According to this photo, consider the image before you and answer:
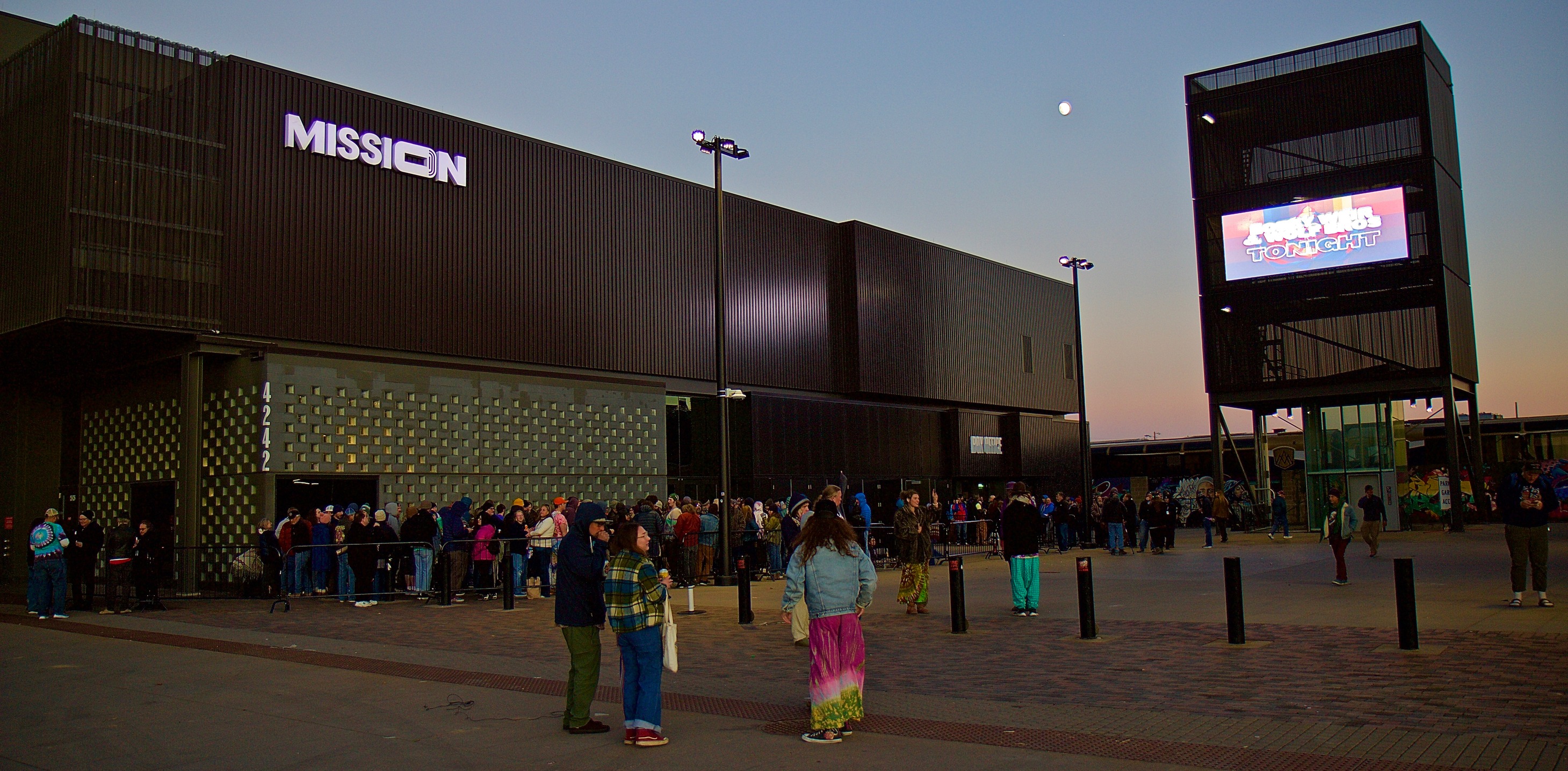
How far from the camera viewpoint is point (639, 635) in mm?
7613

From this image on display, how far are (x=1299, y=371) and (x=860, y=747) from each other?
36.3m

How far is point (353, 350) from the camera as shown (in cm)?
2522

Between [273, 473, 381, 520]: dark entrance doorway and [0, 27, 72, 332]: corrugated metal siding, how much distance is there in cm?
524

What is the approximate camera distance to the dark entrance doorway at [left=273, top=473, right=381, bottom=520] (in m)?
22.9

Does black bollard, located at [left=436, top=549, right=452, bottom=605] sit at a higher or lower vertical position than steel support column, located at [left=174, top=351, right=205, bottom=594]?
lower

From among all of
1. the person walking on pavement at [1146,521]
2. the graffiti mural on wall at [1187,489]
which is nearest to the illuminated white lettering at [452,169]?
the person walking on pavement at [1146,521]

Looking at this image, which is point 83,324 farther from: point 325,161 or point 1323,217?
point 1323,217

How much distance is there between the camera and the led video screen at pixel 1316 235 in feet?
121

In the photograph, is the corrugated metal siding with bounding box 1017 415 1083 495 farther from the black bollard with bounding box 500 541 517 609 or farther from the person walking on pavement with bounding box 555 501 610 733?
the person walking on pavement with bounding box 555 501 610 733

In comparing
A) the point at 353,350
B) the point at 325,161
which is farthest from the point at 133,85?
the point at 353,350

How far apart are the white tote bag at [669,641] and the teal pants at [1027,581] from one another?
7650 mm

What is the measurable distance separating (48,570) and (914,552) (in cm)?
1312

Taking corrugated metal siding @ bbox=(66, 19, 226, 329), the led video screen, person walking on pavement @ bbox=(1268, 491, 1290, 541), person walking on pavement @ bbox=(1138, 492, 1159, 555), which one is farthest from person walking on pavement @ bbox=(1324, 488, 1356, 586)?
the led video screen

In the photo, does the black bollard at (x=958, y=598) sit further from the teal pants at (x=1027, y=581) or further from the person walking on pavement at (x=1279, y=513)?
the person walking on pavement at (x=1279, y=513)
